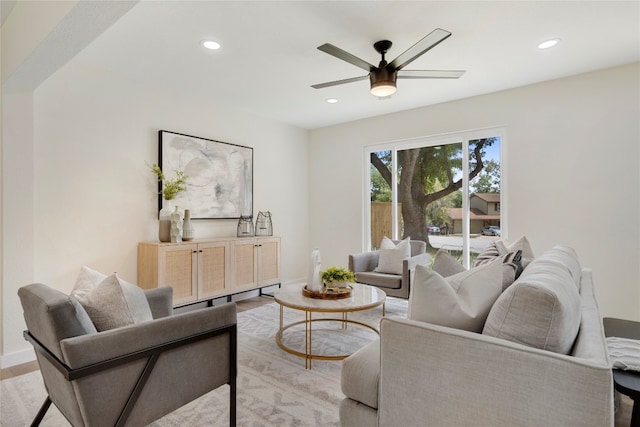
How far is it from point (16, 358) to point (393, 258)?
11.9 ft

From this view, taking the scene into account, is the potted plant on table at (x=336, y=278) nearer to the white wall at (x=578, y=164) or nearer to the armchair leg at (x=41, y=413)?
the armchair leg at (x=41, y=413)

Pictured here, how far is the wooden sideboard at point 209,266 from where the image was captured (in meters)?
3.37

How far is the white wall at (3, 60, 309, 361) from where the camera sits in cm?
268

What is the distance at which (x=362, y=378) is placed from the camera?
4.58ft

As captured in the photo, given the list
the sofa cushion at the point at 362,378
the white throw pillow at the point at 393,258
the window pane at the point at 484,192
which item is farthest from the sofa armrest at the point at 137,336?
the window pane at the point at 484,192

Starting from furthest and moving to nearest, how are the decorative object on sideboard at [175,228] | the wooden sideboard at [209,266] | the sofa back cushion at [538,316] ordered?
the decorative object on sideboard at [175,228]
the wooden sideboard at [209,266]
the sofa back cushion at [538,316]

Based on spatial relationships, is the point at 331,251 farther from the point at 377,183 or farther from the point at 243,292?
the point at 243,292

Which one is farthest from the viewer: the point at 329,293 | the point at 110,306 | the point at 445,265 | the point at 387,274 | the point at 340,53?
the point at 387,274

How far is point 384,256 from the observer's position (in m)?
4.10

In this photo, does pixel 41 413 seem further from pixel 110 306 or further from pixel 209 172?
pixel 209 172

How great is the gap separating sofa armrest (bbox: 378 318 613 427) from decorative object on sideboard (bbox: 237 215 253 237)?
339 centimetres

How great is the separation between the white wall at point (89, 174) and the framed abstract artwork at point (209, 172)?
121mm

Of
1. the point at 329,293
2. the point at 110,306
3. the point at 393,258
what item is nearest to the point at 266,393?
the point at 329,293

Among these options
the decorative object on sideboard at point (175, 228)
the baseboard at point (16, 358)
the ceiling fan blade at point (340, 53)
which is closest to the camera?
the ceiling fan blade at point (340, 53)
